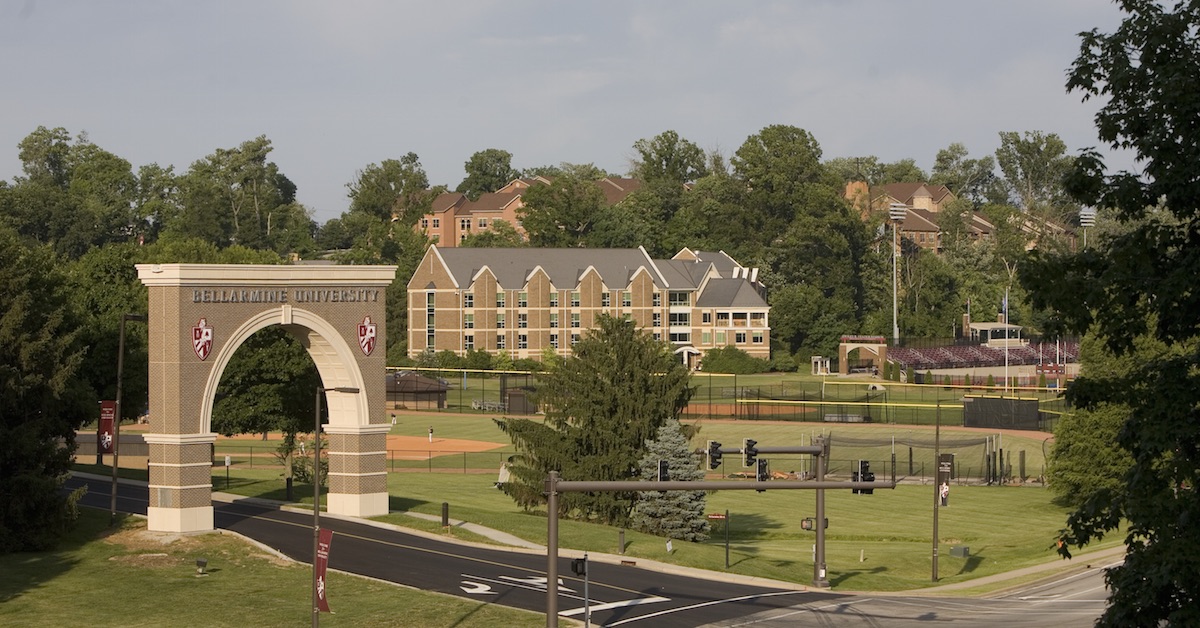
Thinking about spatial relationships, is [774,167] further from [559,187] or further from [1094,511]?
[1094,511]

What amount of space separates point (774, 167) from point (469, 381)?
2329 inches

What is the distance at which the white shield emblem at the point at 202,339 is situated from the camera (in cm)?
4778

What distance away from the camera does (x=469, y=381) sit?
443 feet

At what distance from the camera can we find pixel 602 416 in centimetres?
6072

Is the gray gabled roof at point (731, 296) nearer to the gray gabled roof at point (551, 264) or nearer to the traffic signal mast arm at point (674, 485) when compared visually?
the gray gabled roof at point (551, 264)

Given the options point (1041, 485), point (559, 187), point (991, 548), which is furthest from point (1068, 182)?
point (559, 187)

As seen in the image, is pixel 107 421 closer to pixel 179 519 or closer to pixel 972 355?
pixel 179 519

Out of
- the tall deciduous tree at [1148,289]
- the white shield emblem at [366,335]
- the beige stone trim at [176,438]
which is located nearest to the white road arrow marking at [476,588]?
the beige stone trim at [176,438]

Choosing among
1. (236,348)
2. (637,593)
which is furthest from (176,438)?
(637,593)

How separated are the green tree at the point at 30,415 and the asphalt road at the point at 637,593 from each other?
5958 mm

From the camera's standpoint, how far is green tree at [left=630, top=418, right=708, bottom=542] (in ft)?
188

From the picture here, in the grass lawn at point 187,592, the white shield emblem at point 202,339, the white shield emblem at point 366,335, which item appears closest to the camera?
the grass lawn at point 187,592

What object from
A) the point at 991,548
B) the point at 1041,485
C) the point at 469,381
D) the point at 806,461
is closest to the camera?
the point at 991,548

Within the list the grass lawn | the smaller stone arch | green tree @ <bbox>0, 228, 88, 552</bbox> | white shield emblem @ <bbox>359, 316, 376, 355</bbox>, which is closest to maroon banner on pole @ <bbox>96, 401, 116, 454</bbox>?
green tree @ <bbox>0, 228, 88, 552</bbox>
